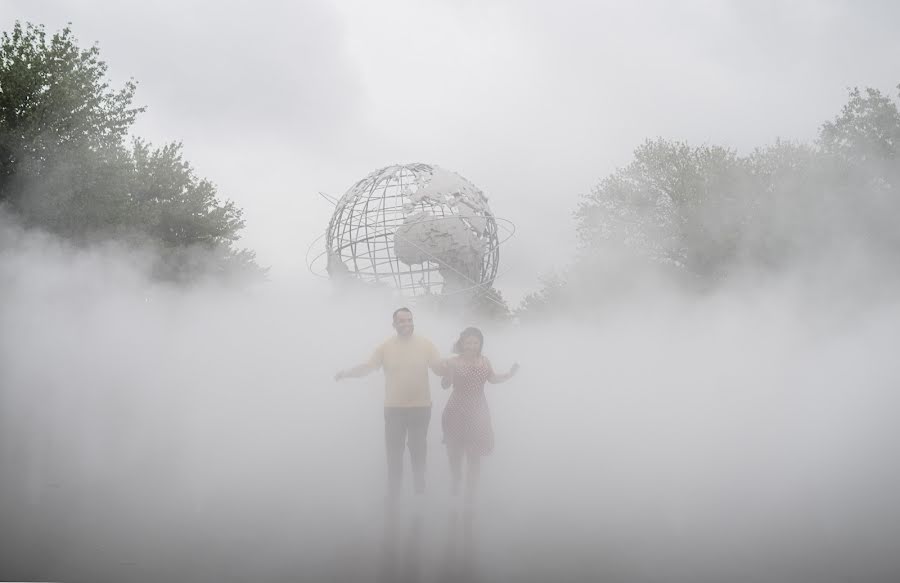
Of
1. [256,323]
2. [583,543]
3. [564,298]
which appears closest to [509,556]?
[583,543]

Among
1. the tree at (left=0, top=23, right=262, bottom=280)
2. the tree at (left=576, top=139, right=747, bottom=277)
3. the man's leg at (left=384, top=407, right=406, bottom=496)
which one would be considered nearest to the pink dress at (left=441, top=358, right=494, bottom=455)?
the man's leg at (left=384, top=407, right=406, bottom=496)

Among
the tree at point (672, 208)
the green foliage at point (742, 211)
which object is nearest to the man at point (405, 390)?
the green foliage at point (742, 211)

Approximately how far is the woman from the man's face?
0.46 m

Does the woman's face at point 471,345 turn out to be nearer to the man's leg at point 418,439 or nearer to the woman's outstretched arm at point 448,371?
the woman's outstretched arm at point 448,371

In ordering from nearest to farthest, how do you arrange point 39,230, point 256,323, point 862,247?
point 256,323, point 39,230, point 862,247

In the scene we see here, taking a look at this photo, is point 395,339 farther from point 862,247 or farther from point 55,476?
point 862,247

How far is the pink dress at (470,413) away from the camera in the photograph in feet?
20.1

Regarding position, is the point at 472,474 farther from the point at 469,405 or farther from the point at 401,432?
the point at 401,432

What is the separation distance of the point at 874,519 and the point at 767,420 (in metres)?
3.51

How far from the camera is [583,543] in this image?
196 inches

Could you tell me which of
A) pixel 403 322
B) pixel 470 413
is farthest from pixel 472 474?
pixel 403 322

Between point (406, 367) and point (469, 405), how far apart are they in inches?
26.2

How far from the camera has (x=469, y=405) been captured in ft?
20.3

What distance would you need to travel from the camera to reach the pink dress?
6125 millimetres
